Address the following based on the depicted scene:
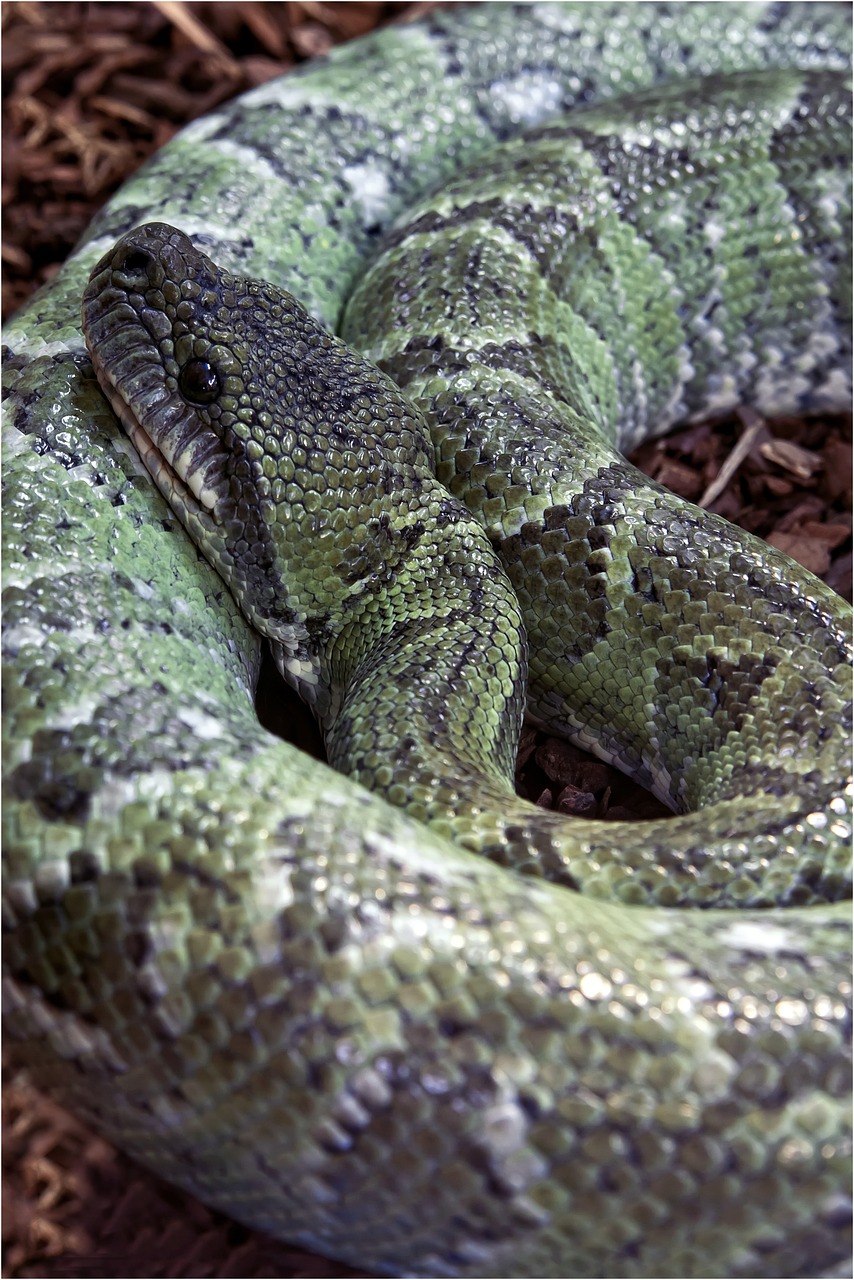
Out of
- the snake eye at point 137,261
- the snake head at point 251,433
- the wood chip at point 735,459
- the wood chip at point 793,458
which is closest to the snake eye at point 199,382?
the snake head at point 251,433

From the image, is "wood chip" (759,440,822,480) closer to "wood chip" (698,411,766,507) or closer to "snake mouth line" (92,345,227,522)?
"wood chip" (698,411,766,507)

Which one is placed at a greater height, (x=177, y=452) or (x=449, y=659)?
(x=177, y=452)

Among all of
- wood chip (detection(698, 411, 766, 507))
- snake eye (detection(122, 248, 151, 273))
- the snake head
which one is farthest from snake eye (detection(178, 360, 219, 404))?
wood chip (detection(698, 411, 766, 507))

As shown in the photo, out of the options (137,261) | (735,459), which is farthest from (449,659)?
(735,459)

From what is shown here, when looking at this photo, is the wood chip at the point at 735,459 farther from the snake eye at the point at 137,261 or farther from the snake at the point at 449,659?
the snake eye at the point at 137,261

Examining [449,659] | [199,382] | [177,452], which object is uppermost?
[199,382]

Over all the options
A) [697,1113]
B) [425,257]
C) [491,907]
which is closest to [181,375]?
[425,257]

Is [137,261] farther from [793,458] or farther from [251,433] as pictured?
[793,458]

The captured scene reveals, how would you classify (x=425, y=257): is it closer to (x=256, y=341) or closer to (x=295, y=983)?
(x=256, y=341)
